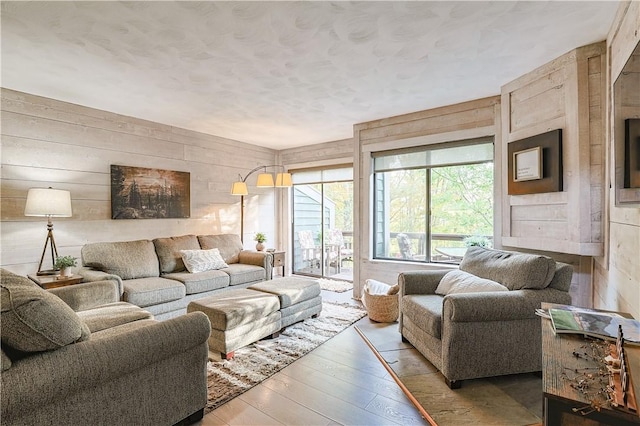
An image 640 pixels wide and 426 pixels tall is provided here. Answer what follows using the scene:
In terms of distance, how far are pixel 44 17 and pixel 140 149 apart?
236 centimetres

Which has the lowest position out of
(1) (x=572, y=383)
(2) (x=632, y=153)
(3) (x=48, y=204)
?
(1) (x=572, y=383)

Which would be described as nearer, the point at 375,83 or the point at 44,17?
the point at 44,17

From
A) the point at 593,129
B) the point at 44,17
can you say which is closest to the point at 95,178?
the point at 44,17

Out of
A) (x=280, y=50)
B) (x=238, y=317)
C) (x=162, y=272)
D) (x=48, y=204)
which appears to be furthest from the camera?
(x=162, y=272)

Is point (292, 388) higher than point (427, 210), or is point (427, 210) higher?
point (427, 210)

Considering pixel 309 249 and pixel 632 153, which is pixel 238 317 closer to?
pixel 632 153

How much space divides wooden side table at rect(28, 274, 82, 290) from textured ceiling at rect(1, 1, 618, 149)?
1.91m

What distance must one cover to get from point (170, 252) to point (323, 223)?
287 cm

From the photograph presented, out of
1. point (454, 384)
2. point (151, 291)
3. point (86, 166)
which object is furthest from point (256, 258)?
point (454, 384)

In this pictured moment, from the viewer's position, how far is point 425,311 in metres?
2.56

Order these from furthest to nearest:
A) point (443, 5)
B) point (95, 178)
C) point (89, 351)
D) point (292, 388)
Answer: point (95, 178) → point (292, 388) → point (443, 5) → point (89, 351)

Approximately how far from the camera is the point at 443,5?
198cm

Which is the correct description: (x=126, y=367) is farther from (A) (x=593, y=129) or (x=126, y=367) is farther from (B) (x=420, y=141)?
(B) (x=420, y=141)

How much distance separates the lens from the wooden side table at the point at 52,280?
2916 mm
